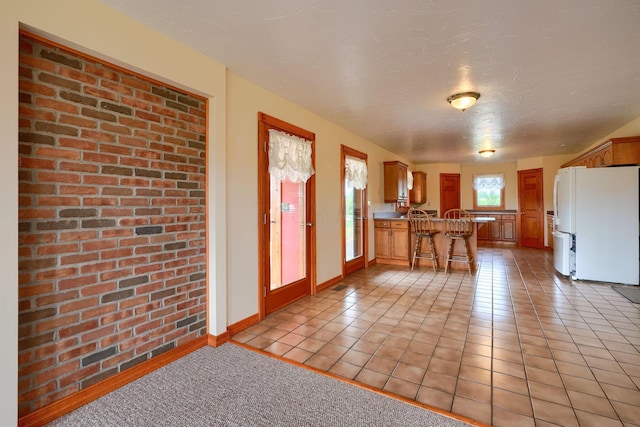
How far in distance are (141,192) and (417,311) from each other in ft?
9.23

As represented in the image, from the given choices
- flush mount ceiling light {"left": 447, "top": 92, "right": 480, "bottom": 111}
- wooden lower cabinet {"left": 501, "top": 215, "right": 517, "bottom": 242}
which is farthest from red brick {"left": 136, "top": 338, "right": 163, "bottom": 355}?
wooden lower cabinet {"left": 501, "top": 215, "right": 517, "bottom": 242}

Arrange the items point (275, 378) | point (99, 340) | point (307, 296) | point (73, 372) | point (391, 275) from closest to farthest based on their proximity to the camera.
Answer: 1. point (73, 372)
2. point (99, 340)
3. point (275, 378)
4. point (307, 296)
5. point (391, 275)

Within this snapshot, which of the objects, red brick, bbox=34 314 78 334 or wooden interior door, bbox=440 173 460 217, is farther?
wooden interior door, bbox=440 173 460 217

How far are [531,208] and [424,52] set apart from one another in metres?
7.16

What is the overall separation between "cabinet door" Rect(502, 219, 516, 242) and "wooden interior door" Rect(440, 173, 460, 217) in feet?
4.19

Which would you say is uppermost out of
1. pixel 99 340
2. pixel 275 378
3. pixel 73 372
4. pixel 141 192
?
pixel 141 192

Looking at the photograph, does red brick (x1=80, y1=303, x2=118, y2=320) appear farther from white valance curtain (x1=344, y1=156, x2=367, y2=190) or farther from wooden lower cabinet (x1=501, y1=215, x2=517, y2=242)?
wooden lower cabinet (x1=501, y1=215, x2=517, y2=242)

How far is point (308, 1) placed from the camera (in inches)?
70.1

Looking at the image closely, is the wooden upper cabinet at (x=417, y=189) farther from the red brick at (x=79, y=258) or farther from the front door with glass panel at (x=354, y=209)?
the red brick at (x=79, y=258)

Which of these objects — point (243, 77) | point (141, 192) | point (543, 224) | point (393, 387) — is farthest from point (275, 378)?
point (543, 224)

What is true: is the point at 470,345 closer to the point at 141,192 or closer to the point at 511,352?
the point at 511,352

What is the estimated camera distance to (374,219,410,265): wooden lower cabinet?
5590mm

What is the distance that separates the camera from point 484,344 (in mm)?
2469

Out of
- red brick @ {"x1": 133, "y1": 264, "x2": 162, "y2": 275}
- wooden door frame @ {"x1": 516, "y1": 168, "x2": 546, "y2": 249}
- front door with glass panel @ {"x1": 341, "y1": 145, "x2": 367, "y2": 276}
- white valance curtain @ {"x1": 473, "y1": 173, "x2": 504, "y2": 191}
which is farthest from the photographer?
white valance curtain @ {"x1": 473, "y1": 173, "x2": 504, "y2": 191}
